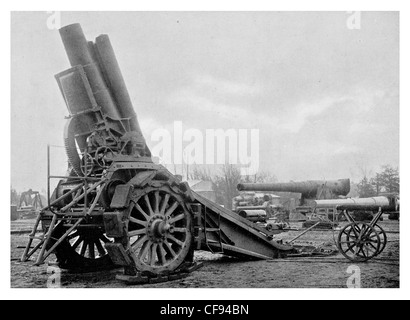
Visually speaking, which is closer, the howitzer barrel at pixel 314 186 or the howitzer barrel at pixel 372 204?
the howitzer barrel at pixel 372 204

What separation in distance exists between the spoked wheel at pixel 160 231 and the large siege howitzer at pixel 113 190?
19mm

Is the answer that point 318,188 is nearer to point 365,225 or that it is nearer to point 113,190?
point 365,225

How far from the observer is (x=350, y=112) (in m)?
11.4

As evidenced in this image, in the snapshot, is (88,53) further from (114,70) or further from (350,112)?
(350,112)

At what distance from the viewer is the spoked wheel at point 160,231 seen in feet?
29.3

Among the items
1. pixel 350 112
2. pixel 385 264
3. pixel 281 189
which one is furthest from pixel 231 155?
pixel 281 189
